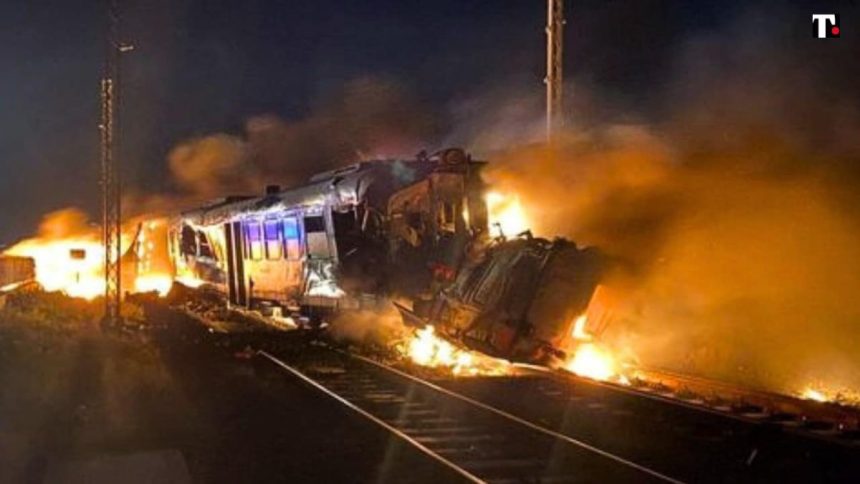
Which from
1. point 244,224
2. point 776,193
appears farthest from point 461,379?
point 244,224

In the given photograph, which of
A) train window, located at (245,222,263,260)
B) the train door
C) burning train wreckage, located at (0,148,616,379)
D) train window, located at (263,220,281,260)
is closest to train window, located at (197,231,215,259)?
the train door

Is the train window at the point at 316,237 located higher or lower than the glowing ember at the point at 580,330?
higher

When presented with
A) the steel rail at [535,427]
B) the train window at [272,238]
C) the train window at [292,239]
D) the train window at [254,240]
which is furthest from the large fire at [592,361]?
the train window at [254,240]

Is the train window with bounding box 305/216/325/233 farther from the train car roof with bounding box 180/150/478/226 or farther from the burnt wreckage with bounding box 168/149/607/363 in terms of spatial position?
the train car roof with bounding box 180/150/478/226

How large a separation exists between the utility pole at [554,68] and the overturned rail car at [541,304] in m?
6.03

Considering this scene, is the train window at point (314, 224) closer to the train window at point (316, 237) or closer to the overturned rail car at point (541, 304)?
the train window at point (316, 237)

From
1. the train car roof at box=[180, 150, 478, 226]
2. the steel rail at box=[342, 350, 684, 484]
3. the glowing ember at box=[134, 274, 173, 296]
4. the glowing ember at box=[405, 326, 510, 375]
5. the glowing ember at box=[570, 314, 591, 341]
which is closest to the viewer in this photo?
the steel rail at box=[342, 350, 684, 484]

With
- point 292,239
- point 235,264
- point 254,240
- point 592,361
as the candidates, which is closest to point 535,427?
point 592,361

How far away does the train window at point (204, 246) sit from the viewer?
102 feet

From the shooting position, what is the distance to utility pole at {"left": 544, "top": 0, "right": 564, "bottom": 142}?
21125 millimetres

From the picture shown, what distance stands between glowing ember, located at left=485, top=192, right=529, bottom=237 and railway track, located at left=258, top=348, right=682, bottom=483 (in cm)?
398

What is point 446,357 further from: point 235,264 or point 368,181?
point 235,264

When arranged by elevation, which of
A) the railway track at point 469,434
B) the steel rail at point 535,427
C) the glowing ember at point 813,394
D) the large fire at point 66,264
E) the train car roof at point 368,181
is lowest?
the glowing ember at point 813,394

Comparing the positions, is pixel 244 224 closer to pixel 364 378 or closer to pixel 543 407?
pixel 364 378
